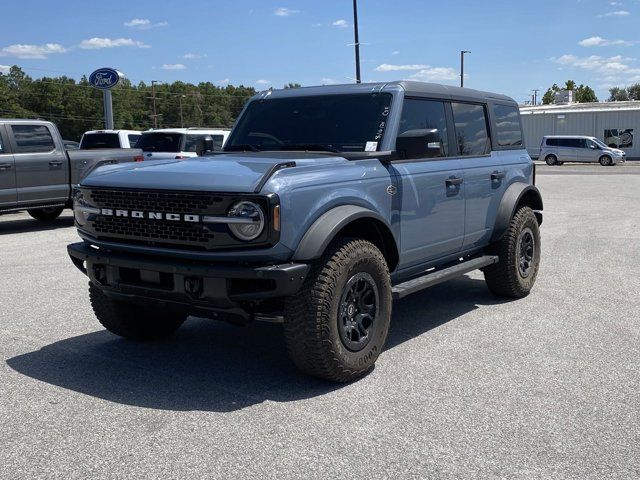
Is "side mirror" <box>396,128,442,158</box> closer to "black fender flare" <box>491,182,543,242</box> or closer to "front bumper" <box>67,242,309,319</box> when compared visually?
"front bumper" <box>67,242,309,319</box>

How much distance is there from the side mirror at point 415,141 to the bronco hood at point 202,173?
21.2 inches

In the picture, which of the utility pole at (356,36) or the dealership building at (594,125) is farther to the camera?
the dealership building at (594,125)

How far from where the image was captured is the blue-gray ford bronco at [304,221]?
13.4 ft

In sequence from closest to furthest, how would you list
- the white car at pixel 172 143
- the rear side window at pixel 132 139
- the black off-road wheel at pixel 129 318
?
the black off-road wheel at pixel 129 318, the white car at pixel 172 143, the rear side window at pixel 132 139

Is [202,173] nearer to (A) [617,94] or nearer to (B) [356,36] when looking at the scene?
(B) [356,36]

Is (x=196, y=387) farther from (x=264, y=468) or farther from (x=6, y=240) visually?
(x=6, y=240)

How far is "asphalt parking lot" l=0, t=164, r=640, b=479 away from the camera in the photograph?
3.39 metres

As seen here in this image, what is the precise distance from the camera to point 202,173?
14.0 ft

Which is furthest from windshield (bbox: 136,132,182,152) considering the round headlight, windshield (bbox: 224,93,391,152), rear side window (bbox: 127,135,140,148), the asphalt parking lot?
the round headlight

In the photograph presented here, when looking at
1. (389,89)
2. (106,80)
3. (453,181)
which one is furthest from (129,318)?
(106,80)

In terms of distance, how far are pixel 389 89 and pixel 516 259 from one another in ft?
7.69

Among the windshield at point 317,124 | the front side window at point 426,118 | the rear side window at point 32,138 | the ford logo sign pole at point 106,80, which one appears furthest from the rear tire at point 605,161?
the windshield at point 317,124

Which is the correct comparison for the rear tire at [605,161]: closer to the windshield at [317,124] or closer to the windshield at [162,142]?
the windshield at [162,142]

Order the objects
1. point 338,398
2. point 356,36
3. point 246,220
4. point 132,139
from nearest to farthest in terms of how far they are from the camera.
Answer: point 246,220 → point 338,398 → point 132,139 → point 356,36
